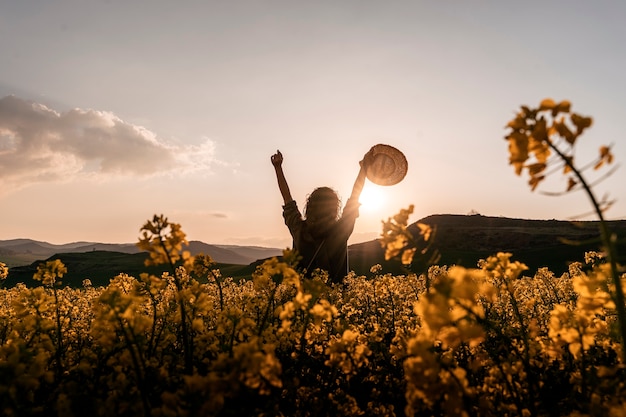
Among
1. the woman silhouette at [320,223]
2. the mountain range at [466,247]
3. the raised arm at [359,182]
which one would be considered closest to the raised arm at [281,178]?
the woman silhouette at [320,223]

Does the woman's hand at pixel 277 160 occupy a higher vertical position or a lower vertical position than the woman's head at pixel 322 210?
higher

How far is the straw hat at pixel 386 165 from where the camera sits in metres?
9.80

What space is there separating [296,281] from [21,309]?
9.46 feet

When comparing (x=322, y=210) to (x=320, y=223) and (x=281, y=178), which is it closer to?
(x=320, y=223)

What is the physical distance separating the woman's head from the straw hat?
1657mm

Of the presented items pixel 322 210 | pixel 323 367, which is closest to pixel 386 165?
pixel 322 210

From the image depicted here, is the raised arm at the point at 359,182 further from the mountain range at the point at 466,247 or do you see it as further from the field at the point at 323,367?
the mountain range at the point at 466,247

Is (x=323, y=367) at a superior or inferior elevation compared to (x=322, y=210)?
inferior

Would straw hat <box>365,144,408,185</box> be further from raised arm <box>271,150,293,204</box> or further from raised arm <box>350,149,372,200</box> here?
raised arm <box>271,150,293,204</box>

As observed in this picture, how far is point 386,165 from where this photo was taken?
32.6ft

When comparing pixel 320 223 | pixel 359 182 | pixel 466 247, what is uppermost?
pixel 359 182

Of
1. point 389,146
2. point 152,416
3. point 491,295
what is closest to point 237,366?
point 152,416

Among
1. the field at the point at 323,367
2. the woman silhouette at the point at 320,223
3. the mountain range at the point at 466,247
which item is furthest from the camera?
the mountain range at the point at 466,247

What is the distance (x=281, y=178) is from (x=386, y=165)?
3029mm
